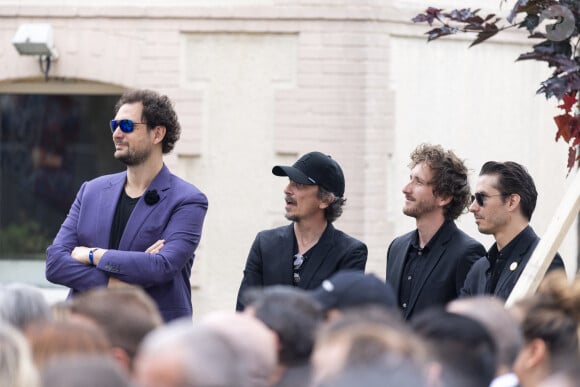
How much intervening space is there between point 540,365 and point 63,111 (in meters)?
7.24

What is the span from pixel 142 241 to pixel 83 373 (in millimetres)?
3221

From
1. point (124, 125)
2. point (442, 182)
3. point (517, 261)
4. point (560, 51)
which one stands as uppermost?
point (560, 51)

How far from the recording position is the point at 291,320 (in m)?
4.20

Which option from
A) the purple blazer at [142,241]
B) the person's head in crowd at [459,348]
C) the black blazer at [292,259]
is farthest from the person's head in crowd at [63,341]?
the black blazer at [292,259]

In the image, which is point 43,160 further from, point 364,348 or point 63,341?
point 364,348

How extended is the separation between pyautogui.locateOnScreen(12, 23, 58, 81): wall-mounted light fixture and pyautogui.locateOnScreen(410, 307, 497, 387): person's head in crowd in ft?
21.4

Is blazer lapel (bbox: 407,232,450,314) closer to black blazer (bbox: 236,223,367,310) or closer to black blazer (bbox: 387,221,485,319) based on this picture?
black blazer (bbox: 387,221,485,319)

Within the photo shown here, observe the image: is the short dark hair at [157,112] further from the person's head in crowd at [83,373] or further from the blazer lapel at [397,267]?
the person's head in crowd at [83,373]

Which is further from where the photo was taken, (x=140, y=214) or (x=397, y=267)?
(x=397, y=267)

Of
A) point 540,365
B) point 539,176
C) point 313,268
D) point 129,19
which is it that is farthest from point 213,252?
point 540,365

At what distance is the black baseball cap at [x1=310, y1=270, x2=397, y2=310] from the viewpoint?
4.46 meters

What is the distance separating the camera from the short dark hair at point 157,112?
662 centimetres

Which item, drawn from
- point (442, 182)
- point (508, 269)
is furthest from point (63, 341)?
point (442, 182)

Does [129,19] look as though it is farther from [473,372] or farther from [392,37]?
[473,372]
